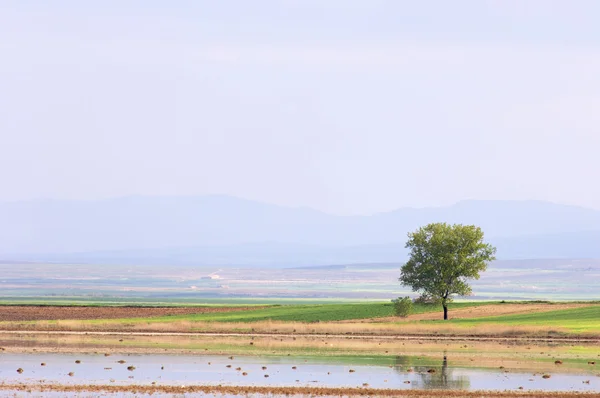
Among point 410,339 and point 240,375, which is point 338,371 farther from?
point 410,339

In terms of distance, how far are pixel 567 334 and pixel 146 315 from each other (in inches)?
1426

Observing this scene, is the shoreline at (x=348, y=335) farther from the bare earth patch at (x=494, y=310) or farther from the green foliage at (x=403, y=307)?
the bare earth patch at (x=494, y=310)

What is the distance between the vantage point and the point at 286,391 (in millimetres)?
35500

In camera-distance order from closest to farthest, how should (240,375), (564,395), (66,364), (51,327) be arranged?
1. (564,395)
2. (240,375)
3. (66,364)
4. (51,327)

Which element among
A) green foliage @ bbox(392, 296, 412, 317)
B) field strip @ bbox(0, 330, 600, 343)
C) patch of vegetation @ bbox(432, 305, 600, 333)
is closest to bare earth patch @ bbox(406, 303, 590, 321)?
green foliage @ bbox(392, 296, 412, 317)

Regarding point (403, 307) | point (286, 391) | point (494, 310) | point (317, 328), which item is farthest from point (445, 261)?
point (286, 391)

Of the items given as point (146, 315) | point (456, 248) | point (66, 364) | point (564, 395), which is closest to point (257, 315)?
point (146, 315)

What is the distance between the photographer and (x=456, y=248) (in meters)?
83.8

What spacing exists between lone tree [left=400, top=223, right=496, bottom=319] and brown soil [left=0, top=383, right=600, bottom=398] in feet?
153

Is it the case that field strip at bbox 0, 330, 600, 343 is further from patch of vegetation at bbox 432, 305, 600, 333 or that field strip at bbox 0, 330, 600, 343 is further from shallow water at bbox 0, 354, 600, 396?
shallow water at bbox 0, 354, 600, 396

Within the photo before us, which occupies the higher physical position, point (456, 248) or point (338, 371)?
point (456, 248)

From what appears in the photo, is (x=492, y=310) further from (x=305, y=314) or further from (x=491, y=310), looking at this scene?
(x=305, y=314)

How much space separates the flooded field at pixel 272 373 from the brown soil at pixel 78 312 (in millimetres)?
37269

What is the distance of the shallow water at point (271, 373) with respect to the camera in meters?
37.9
